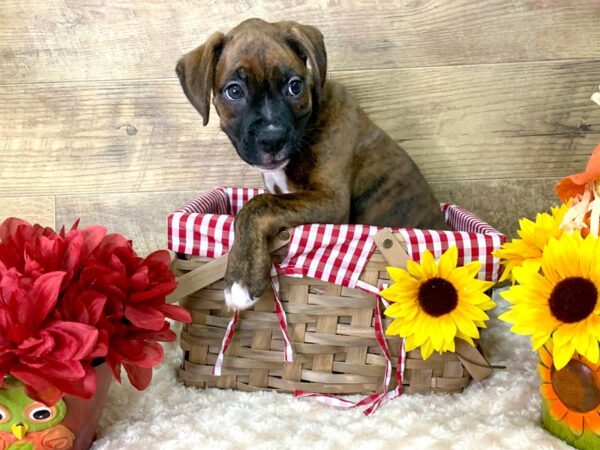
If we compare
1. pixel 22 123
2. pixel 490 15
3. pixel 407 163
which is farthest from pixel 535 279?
pixel 22 123

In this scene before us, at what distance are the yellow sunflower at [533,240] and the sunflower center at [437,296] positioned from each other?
5.1 inches

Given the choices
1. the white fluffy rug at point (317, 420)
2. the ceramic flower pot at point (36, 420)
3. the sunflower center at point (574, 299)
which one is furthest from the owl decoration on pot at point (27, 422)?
the sunflower center at point (574, 299)

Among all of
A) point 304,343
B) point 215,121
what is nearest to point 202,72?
point 215,121

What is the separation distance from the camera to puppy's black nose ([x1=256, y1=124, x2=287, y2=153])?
4.42ft

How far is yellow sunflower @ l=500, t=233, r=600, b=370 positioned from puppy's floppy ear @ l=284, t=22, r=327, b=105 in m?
0.69

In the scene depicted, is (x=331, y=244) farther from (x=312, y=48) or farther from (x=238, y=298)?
(x=312, y=48)

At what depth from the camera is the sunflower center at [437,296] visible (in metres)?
1.24

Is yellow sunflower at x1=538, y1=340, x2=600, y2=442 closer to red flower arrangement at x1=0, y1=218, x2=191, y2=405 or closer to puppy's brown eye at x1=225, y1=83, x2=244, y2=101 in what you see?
red flower arrangement at x1=0, y1=218, x2=191, y2=405

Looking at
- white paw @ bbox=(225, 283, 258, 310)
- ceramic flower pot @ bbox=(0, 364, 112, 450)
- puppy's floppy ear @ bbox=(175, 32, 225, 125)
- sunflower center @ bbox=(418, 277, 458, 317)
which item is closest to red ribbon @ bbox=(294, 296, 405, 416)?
sunflower center @ bbox=(418, 277, 458, 317)

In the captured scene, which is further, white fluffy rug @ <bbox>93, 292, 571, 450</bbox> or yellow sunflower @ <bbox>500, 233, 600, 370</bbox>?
white fluffy rug @ <bbox>93, 292, 571, 450</bbox>

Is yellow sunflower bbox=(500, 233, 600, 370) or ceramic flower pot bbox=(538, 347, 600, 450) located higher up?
yellow sunflower bbox=(500, 233, 600, 370)

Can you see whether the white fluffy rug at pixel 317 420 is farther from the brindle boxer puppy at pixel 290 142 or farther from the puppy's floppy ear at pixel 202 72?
the puppy's floppy ear at pixel 202 72

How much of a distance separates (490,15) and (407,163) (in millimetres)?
567

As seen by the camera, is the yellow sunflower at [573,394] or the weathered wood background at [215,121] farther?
the weathered wood background at [215,121]
